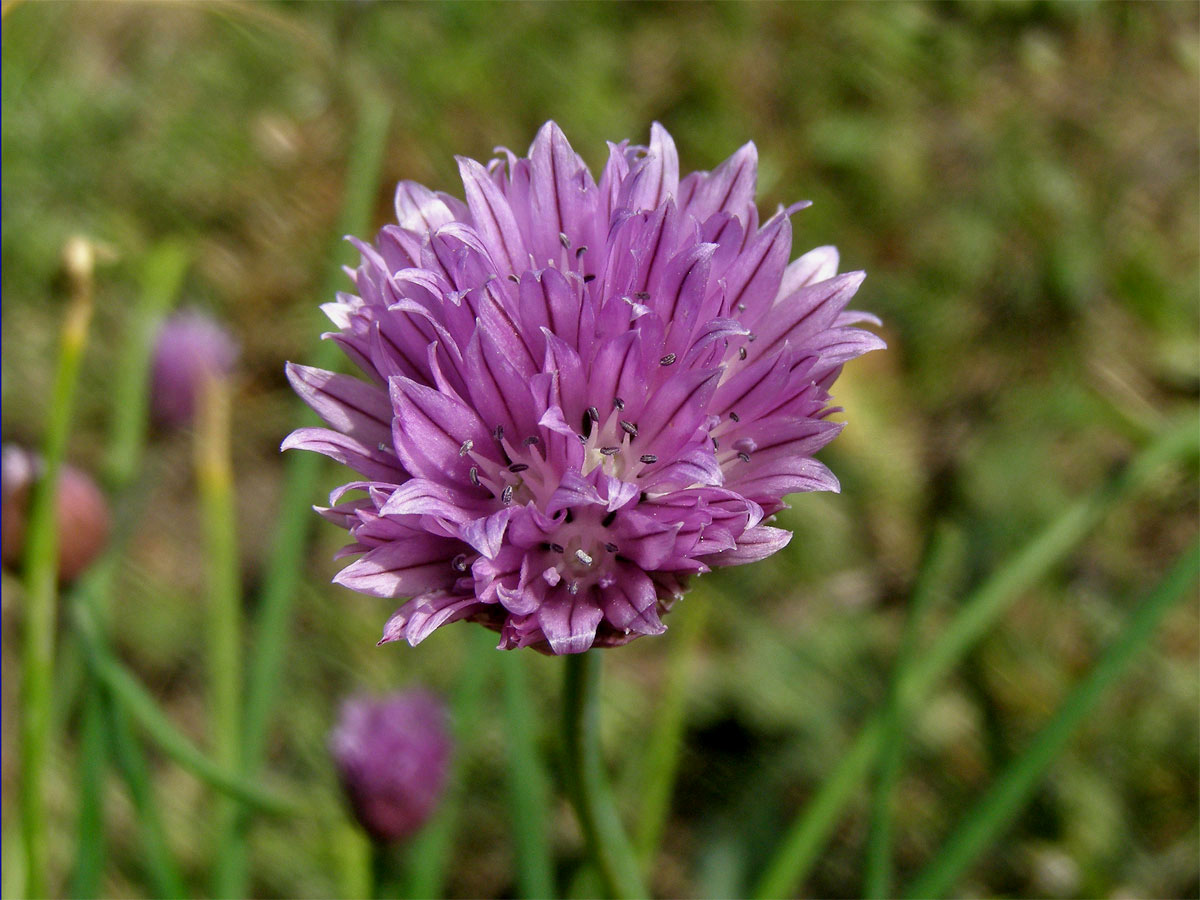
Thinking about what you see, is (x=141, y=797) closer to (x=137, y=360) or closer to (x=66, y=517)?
(x=66, y=517)

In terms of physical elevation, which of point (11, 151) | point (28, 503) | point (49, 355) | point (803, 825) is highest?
point (11, 151)

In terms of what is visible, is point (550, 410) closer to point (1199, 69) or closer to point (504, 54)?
point (504, 54)

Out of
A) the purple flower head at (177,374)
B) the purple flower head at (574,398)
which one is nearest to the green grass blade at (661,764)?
the purple flower head at (574,398)

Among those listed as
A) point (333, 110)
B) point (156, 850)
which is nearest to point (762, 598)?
point (156, 850)

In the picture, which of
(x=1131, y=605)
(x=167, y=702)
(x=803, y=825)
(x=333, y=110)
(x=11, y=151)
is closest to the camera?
(x=803, y=825)

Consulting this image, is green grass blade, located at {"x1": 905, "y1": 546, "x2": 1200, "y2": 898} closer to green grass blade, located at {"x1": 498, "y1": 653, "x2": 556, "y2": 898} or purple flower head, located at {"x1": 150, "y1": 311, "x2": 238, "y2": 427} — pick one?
green grass blade, located at {"x1": 498, "y1": 653, "x2": 556, "y2": 898}

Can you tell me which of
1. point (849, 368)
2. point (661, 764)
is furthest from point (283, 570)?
point (849, 368)

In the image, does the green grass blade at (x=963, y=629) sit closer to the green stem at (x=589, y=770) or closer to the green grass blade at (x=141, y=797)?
the green stem at (x=589, y=770)
